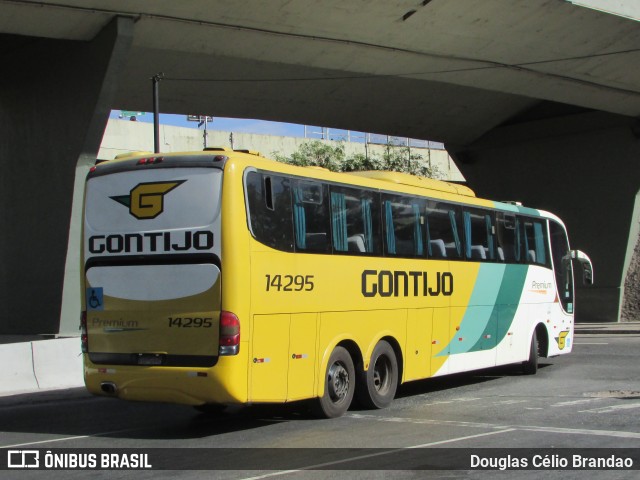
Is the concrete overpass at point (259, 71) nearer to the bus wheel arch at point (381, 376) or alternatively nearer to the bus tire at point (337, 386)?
the bus wheel arch at point (381, 376)

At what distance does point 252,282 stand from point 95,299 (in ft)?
7.08

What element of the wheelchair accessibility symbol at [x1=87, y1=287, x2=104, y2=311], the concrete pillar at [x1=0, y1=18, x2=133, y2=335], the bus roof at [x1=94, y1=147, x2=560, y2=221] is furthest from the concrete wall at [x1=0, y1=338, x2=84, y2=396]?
the wheelchair accessibility symbol at [x1=87, y1=287, x2=104, y2=311]

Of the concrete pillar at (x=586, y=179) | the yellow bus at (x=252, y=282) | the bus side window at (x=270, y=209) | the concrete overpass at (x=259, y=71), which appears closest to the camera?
the yellow bus at (x=252, y=282)

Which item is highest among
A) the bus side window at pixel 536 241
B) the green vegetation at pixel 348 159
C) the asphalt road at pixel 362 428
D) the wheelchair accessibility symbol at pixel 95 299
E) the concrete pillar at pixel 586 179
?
the green vegetation at pixel 348 159

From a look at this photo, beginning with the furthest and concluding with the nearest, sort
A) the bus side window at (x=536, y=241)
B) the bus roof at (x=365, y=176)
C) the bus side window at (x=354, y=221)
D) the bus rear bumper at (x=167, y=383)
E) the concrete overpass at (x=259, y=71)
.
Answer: the concrete overpass at (x=259, y=71) < the bus side window at (x=536, y=241) < the bus side window at (x=354, y=221) < the bus roof at (x=365, y=176) < the bus rear bumper at (x=167, y=383)

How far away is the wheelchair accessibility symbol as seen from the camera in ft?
36.3

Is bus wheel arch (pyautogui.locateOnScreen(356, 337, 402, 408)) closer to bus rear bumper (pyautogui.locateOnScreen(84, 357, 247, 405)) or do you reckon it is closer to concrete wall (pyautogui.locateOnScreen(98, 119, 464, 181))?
bus rear bumper (pyautogui.locateOnScreen(84, 357, 247, 405))

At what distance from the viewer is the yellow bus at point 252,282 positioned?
33.8ft

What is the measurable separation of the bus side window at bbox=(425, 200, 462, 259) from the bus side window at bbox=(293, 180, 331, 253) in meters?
2.80

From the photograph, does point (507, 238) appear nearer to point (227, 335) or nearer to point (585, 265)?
point (585, 265)

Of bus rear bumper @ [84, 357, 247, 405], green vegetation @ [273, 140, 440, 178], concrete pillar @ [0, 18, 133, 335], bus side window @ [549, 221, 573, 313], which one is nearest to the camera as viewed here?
bus rear bumper @ [84, 357, 247, 405]

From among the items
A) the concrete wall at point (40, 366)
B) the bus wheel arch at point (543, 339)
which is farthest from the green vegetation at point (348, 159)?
the concrete wall at point (40, 366)

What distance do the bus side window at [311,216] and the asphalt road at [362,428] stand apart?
2316 millimetres

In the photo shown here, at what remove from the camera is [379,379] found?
42.9ft
